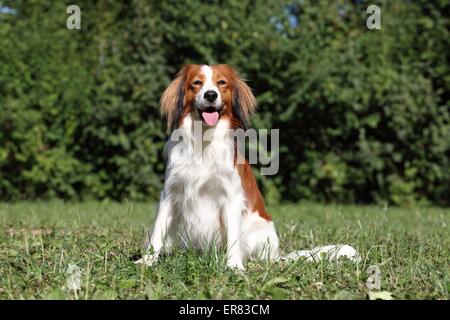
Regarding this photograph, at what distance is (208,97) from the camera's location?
4.12 m

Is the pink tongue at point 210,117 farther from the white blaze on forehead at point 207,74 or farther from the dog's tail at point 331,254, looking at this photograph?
the dog's tail at point 331,254

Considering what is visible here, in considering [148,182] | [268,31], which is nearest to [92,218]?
[148,182]

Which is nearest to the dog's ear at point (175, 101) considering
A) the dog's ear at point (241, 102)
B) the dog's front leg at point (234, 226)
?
the dog's ear at point (241, 102)

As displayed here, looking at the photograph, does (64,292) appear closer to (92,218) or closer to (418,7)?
(92,218)

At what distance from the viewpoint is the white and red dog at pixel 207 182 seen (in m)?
4.13

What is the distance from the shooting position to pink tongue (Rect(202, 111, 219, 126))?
4.19 metres

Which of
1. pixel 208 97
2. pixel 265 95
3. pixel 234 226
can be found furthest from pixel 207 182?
pixel 265 95

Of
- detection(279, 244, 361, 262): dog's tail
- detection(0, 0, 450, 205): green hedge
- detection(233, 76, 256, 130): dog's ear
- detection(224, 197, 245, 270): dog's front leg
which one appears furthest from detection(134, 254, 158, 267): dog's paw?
detection(0, 0, 450, 205): green hedge

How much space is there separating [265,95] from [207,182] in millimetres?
4739

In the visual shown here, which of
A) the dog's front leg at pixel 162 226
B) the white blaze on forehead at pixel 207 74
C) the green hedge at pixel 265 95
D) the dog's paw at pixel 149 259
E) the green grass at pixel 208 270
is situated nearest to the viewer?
the green grass at pixel 208 270

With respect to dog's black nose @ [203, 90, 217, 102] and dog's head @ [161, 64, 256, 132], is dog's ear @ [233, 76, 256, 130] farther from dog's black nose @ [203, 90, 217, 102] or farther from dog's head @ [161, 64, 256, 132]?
dog's black nose @ [203, 90, 217, 102]

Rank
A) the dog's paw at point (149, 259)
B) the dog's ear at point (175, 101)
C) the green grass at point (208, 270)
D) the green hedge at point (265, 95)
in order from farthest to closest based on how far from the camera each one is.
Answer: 1. the green hedge at point (265, 95)
2. the dog's ear at point (175, 101)
3. the dog's paw at point (149, 259)
4. the green grass at point (208, 270)

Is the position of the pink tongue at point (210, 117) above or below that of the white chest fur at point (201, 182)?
above

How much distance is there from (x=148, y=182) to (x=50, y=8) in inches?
129
